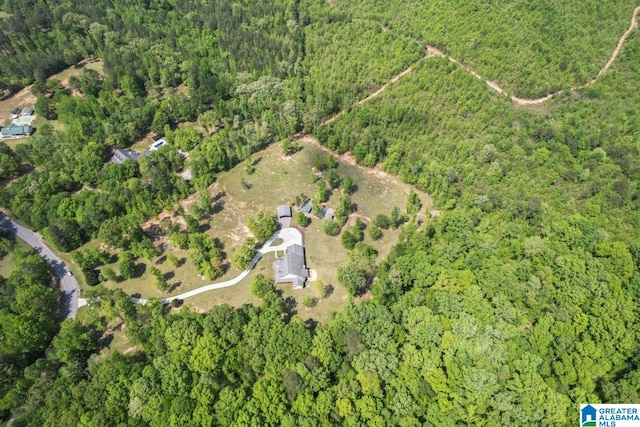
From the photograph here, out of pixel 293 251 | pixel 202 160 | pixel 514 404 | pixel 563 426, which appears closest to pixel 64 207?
Answer: pixel 202 160

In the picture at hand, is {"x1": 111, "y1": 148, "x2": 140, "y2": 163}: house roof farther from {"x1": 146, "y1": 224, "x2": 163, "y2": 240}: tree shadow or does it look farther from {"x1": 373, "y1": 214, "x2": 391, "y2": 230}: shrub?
{"x1": 373, "y1": 214, "x2": 391, "y2": 230}: shrub

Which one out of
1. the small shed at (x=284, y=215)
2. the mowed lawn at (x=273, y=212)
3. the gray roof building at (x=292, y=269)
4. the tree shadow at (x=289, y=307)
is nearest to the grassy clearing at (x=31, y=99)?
the mowed lawn at (x=273, y=212)

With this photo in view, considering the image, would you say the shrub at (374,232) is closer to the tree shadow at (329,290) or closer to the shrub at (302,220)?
the shrub at (302,220)

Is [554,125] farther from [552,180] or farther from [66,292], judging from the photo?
[66,292]

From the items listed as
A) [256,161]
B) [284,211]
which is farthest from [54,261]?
[256,161]

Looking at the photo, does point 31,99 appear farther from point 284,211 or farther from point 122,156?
point 284,211
